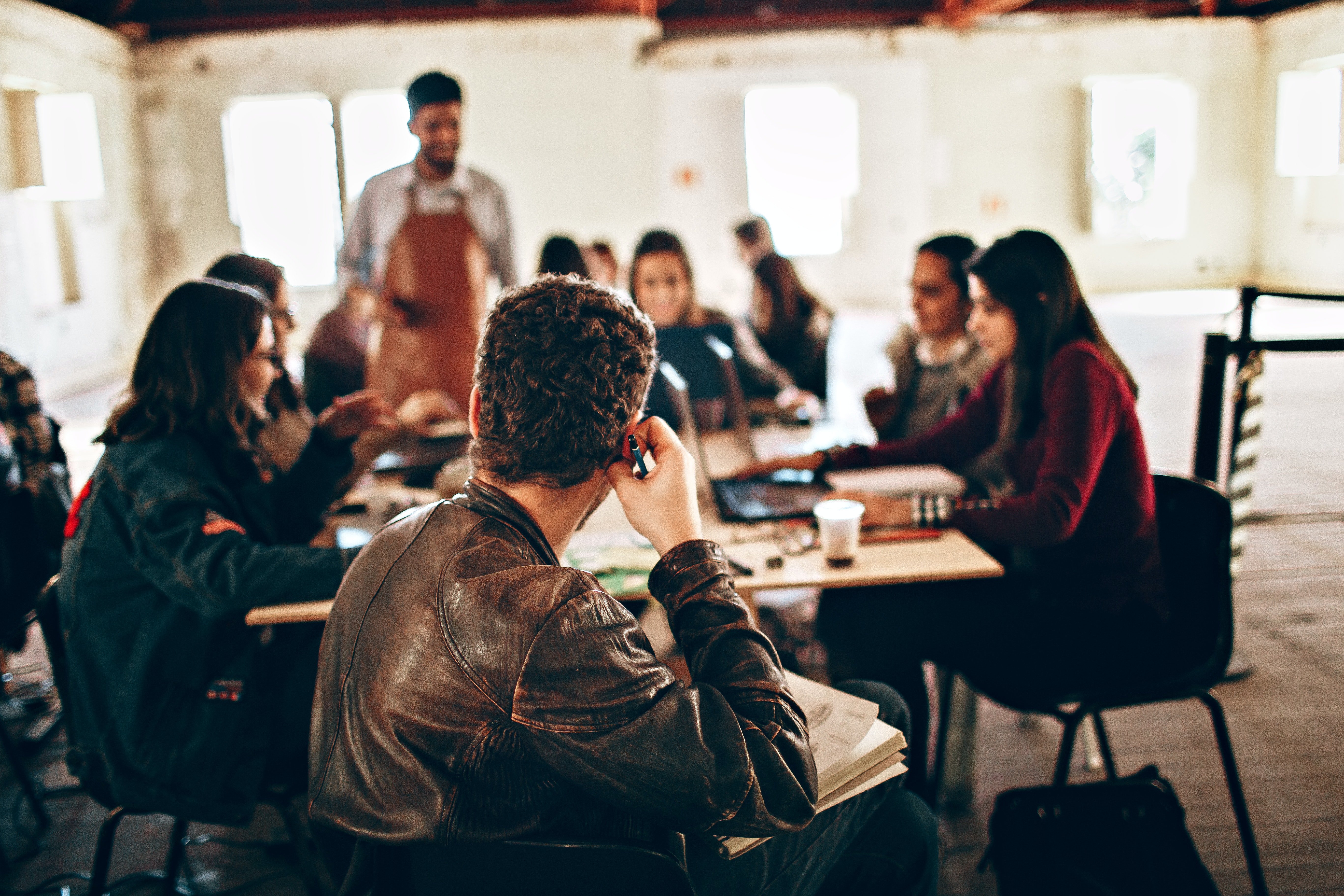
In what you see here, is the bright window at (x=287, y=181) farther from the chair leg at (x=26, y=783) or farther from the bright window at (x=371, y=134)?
the chair leg at (x=26, y=783)

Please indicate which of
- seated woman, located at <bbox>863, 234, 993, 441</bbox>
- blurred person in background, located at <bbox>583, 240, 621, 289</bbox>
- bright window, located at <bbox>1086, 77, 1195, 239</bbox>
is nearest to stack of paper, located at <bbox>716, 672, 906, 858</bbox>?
seated woman, located at <bbox>863, 234, 993, 441</bbox>

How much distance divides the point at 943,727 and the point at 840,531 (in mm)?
689

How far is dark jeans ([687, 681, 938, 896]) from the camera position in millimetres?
1147

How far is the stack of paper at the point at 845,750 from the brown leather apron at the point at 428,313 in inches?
88.5

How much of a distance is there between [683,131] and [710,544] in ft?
37.5

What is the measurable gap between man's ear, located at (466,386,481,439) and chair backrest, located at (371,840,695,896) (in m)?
0.43

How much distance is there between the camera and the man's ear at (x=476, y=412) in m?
1.09

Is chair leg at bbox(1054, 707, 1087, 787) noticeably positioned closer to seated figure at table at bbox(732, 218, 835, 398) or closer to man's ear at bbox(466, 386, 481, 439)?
man's ear at bbox(466, 386, 481, 439)

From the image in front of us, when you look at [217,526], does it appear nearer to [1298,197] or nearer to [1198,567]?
[1198,567]

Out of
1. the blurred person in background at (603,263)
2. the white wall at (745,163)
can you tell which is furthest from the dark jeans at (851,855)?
the white wall at (745,163)

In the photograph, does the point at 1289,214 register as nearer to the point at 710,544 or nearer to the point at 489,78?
the point at 489,78

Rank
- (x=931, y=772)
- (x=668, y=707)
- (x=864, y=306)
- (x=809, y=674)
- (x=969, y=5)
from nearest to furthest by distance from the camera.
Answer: (x=668, y=707) < (x=931, y=772) < (x=809, y=674) < (x=969, y=5) < (x=864, y=306)

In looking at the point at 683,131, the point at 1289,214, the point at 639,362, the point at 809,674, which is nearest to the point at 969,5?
the point at 683,131

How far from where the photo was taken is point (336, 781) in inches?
40.0
